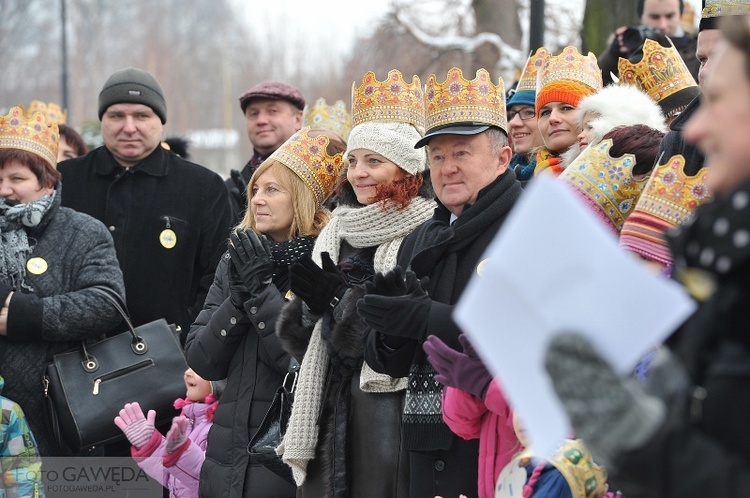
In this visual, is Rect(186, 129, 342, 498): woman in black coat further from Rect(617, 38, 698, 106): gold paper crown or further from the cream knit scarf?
Rect(617, 38, 698, 106): gold paper crown

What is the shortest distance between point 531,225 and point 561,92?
11.2ft

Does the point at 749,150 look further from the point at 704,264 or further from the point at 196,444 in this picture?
the point at 196,444

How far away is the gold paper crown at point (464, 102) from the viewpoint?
3979 millimetres

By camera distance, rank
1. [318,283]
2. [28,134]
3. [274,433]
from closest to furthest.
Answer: [318,283]
[274,433]
[28,134]

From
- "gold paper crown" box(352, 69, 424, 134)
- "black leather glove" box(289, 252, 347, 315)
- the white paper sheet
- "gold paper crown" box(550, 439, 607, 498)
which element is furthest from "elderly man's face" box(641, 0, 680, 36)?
the white paper sheet

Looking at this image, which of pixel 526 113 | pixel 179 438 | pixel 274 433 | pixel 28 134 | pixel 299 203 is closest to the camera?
pixel 274 433

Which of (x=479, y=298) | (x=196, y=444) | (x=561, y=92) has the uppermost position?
(x=561, y=92)

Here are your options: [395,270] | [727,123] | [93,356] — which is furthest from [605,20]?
[727,123]

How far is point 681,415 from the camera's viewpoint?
1774mm

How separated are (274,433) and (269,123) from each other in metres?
2.93

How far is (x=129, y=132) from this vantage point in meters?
6.37

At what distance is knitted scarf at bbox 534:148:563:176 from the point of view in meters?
4.50

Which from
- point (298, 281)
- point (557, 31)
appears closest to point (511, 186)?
point (298, 281)

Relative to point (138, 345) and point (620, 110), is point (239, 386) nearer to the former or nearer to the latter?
point (138, 345)
